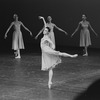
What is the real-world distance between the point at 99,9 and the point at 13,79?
10.5 meters

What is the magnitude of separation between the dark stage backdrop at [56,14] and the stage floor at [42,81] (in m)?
7.05

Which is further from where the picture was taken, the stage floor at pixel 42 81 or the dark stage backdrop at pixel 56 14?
the dark stage backdrop at pixel 56 14

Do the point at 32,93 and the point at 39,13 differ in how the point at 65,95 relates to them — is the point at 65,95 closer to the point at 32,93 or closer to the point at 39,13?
the point at 32,93

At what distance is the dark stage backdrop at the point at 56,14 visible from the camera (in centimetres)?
1814

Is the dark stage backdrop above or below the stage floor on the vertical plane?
above

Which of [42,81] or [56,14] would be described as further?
[56,14]

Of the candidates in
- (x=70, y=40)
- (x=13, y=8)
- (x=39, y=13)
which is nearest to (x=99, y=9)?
(x=70, y=40)

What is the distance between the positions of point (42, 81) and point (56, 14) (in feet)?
39.2

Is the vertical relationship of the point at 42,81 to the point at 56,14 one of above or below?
below

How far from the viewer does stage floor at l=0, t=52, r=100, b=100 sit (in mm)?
6441

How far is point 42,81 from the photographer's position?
8.04 metres

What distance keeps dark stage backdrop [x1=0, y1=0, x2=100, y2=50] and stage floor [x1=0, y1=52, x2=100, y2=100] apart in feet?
23.1

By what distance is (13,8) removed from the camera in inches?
846

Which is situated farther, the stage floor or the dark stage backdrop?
the dark stage backdrop
